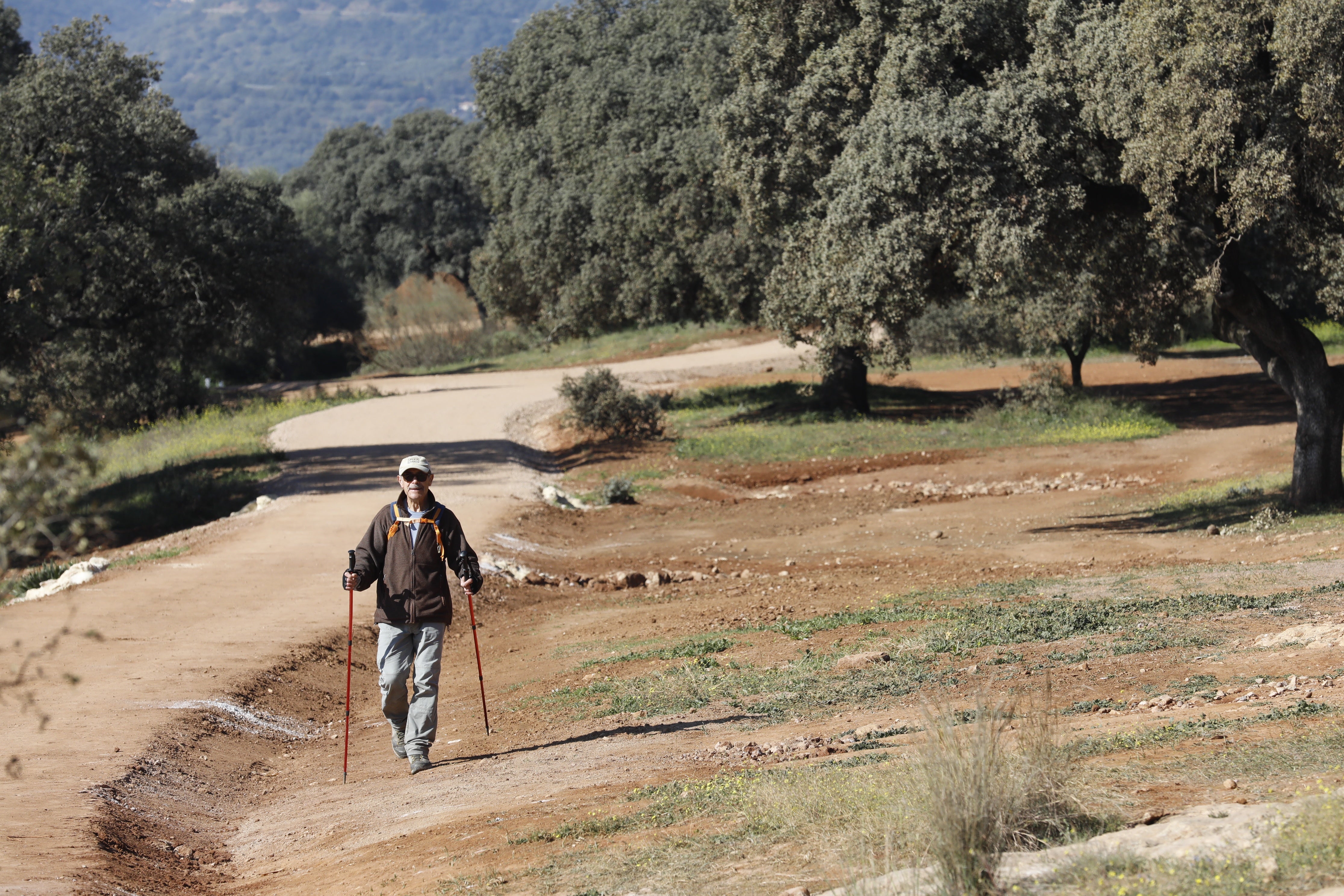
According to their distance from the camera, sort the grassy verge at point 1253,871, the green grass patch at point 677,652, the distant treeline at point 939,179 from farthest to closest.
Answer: the distant treeline at point 939,179 < the green grass patch at point 677,652 < the grassy verge at point 1253,871

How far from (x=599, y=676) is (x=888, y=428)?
18556 millimetres

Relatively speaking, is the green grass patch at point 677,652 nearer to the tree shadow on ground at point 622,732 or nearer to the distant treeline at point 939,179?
the tree shadow on ground at point 622,732

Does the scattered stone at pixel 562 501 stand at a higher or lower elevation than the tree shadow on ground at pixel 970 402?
lower

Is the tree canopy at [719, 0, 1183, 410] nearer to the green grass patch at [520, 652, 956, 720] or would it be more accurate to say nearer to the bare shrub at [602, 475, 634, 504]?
the bare shrub at [602, 475, 634, 504]

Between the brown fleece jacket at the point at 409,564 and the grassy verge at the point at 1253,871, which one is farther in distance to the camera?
the brown fleece jacket at the point at 409,564

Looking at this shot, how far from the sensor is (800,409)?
31.0m

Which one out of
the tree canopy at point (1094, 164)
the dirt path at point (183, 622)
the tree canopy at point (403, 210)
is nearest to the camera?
the dirt path at point (183, 622)

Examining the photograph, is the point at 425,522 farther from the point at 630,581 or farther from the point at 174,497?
the point at 174,497

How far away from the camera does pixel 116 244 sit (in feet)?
85.4

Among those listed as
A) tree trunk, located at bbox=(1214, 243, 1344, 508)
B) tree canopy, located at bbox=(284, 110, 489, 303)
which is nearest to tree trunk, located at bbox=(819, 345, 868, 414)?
tree trunk, located at bbox=(1214, 243, 1344, 508)

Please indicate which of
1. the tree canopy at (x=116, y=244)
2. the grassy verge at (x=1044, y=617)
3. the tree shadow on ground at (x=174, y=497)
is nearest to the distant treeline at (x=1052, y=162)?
the grassy verge at (x=1044, y=617)

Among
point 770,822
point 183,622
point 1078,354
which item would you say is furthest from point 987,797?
point 1078,354

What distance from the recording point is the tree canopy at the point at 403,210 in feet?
238

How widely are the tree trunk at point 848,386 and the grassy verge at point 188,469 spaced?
13019 mm
